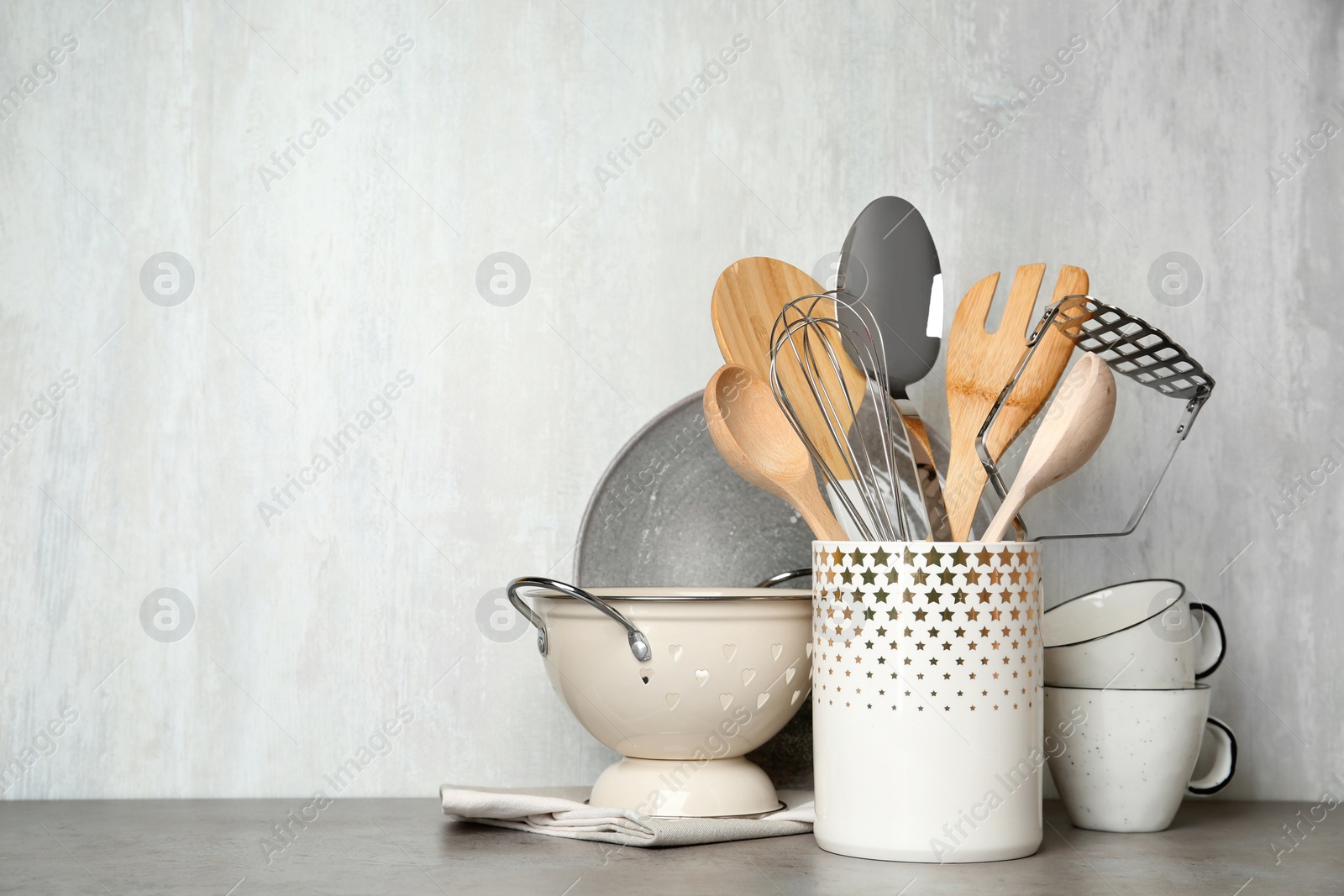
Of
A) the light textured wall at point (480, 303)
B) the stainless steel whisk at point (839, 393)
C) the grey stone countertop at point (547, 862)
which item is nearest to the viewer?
the grey stone countertop at point (547, 862)

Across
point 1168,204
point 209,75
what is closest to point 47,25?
point 209,75

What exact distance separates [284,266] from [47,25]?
0.26 m

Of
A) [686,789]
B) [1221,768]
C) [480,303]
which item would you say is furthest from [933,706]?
[480,303]

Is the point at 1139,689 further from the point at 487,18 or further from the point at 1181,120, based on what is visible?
the point at 487,18

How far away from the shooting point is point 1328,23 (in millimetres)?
854

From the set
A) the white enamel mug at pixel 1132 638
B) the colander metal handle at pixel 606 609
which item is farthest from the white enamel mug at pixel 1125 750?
the colander metal handle at pixel 606 609

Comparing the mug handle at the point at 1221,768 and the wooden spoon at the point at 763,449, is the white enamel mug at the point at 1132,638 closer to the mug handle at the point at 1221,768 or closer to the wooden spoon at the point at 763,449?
the mug handle at the point at 1221,768

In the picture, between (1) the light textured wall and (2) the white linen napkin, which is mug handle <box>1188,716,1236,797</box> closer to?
(1) the light textured wall

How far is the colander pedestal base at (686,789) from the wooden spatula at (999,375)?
8.2 inches

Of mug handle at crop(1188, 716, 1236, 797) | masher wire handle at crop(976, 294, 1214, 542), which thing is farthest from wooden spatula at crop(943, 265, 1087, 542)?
mug handle at crop(1188, 716, 1236, 797)

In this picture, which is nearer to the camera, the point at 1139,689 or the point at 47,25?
the point at 1139,689

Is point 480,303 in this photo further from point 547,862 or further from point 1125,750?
point 1125,750

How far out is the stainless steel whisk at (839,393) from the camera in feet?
2.07

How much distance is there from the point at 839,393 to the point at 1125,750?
0.91 feet
